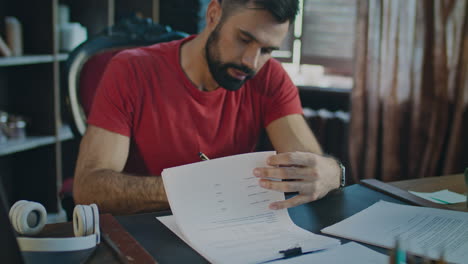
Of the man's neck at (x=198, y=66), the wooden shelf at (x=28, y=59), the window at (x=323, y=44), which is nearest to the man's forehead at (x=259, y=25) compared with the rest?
the man's neck at (x=198, y=66)

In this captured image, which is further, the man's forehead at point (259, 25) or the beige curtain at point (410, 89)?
the beige curtain at point (410, 89)

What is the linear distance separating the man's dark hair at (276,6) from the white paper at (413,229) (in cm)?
57

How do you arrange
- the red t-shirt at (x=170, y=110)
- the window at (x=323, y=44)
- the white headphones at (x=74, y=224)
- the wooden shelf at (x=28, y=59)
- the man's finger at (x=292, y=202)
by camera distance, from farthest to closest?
1. the window at (x=323, y=44)
2. the wooden shelf at (x=28, y=59)
3. the red t-shirt at (x=170, y=110)
4. the man's finger at (x=292, y=202)
5. the white headphones at (x=74, y=224)

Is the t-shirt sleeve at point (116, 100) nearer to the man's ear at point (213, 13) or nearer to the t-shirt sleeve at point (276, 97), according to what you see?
the man's ear at point (213, 13)

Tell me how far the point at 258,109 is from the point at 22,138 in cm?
139

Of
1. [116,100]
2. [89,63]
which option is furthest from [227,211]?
[89,63]

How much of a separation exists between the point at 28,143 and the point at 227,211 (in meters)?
1.77

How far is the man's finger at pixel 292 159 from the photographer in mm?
973

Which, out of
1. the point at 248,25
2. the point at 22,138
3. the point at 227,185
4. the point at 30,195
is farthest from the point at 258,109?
the point at 30,195

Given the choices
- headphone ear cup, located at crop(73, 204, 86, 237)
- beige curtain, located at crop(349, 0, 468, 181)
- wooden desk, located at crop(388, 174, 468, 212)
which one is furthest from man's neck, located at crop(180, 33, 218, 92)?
beige curtain, located at crop(349, 0, 468, 181)

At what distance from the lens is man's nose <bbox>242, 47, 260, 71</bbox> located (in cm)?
145

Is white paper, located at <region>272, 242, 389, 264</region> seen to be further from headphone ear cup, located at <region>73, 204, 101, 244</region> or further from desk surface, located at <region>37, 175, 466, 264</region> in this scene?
headphone ear cup, located at <region>73, 204, 101, 244</region>

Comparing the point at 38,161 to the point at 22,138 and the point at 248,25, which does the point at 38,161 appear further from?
the point at 248,25

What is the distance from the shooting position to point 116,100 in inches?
55.8
